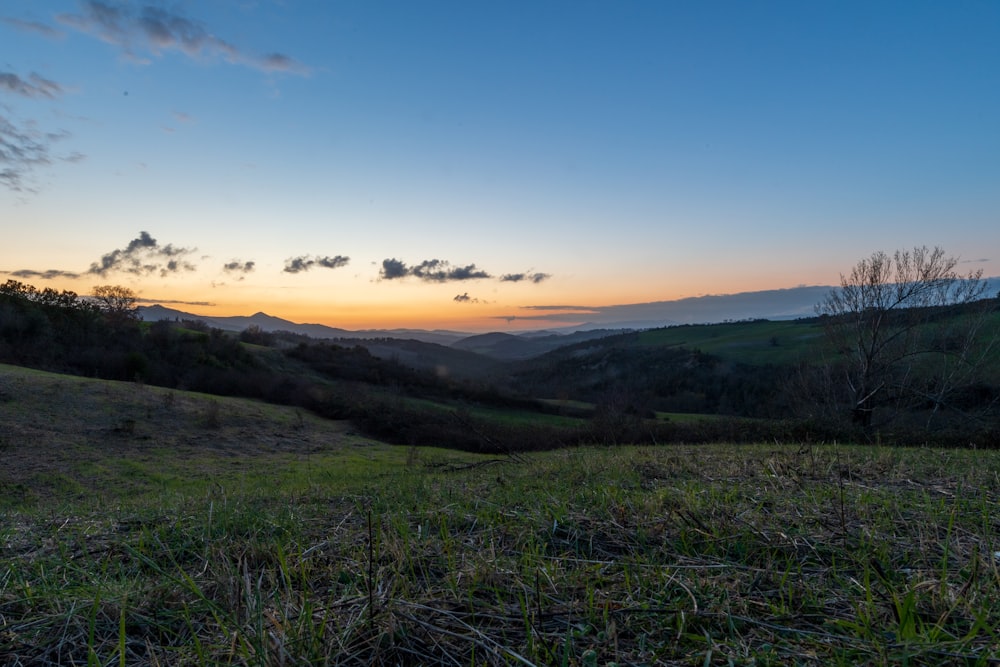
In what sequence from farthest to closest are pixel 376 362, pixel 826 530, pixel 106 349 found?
pixel 376 362 < pixel 106 349 < pixel 826 530

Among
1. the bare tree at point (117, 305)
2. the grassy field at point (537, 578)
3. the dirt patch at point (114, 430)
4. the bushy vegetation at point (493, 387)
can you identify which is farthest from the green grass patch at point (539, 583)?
the bare tree at point (117, 305)

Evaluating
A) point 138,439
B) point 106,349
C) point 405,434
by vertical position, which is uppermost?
point 106,349

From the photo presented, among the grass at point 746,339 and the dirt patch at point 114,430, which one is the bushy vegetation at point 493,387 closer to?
the grass at point 746,339

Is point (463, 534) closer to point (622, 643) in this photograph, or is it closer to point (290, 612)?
point (290, 612)

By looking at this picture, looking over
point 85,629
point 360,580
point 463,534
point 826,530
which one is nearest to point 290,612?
point 360,580

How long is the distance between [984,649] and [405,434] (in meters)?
33.4

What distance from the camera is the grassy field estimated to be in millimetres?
2133

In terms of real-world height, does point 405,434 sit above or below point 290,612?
below

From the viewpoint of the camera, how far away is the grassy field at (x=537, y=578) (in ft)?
7.00

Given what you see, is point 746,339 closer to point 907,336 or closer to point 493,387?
point 493,387

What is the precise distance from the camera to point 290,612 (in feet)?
8.07

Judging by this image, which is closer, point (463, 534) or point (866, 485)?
point (463, 534)

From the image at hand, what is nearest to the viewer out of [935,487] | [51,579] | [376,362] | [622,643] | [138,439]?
[622,643]

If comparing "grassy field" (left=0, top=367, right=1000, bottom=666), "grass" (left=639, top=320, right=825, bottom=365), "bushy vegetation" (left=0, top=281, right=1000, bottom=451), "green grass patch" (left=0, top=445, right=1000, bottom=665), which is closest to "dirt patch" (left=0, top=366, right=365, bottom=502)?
"bushy vegetation" (left=0, top=281, right=1000, bottom=451)
